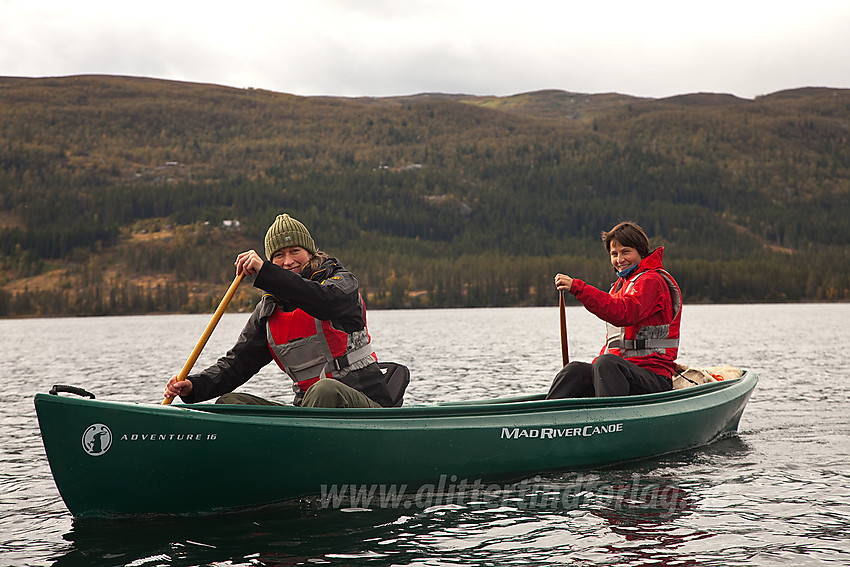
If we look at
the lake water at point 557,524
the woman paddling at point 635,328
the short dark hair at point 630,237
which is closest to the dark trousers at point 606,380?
the woman paddling at point 635,328

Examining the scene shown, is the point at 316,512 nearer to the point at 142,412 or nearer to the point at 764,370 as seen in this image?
the point at 142,412

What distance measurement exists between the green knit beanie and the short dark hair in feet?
11.7

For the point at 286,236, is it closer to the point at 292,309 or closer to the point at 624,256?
the point at 292,309

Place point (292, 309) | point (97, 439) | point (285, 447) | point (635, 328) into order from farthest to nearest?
1. point (635, 328)
2. point (292, 309)
3. point (285, 447)
4. point (97, 439)

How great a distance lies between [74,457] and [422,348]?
33855 millimetres

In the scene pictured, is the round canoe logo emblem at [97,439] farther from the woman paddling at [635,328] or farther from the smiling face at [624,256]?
the smiling face at [624,256]

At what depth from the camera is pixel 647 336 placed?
9.40 metres

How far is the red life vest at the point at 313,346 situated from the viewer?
7.66m

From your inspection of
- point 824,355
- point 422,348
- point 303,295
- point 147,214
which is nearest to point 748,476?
point 303,295

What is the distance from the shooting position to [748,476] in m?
9.59

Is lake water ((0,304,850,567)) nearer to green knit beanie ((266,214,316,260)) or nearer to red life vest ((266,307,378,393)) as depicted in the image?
red life vest ((266,307,378,393))

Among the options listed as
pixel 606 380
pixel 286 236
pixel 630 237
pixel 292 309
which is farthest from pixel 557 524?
pixel 286 236

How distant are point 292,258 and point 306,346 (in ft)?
2.79

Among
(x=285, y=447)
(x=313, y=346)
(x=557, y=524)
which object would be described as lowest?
(x=557, y=524)
